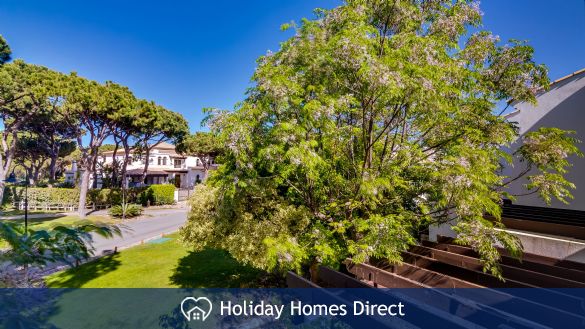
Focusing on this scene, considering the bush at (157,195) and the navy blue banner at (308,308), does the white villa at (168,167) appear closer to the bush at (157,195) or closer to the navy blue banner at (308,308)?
the bush at (157,195)

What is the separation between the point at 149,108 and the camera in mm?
30281

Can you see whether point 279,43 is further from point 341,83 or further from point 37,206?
point 37,206

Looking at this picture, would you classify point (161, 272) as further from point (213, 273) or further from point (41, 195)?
point (41, 195)

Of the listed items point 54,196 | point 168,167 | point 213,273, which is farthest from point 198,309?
point 168,167

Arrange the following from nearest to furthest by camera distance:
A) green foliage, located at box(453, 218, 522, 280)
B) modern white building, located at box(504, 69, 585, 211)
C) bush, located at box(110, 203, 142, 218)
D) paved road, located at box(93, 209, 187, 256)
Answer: green foliage, located at box(453, 218, 522, 280) < modern white building, located at box(504, 69, 585, 211) < paved road, located at box(93, 209, 187, 256) < bush, located at box(110, 203, 142, 218)

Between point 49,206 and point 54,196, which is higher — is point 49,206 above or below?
below

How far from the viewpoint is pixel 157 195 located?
36719 millimetres

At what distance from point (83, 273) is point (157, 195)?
952 inches

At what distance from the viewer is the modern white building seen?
11242 millimetres

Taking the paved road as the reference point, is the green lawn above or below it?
below

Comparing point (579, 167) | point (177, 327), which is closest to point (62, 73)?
point (177, 327)

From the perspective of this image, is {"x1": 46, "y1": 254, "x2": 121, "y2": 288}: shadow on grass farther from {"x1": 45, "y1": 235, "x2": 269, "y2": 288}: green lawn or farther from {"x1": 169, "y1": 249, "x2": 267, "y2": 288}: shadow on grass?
{"x1": 169, "y1": 249, "x2": 267, "y2": 288}: shadow on grass

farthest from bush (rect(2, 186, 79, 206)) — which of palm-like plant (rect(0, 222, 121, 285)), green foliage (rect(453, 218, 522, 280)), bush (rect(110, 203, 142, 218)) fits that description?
green foliage (rect(453, 218, 522, 280))

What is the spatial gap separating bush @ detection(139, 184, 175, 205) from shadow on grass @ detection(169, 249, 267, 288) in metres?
23.1
